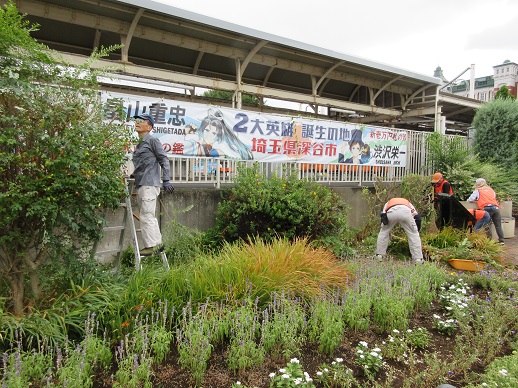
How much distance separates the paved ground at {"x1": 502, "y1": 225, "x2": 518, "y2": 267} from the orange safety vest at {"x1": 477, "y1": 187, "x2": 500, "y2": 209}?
0.98m

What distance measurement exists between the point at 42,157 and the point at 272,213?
11.2ft

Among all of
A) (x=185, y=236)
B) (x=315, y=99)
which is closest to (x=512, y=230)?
(x=315, y=99)

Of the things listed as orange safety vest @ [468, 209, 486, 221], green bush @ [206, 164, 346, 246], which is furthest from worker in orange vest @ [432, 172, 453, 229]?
green bush @ [206, 164, 346, 246]

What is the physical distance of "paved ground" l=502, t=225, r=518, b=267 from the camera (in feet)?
23.2

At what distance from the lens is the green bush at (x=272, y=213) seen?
578 centimetres

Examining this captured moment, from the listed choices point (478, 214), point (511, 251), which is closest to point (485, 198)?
point (478, 214)

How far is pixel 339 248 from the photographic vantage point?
20.2 ft

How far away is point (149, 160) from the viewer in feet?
16.4

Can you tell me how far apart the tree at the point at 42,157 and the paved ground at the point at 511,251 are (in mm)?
7064

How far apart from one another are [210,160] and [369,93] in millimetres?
10136

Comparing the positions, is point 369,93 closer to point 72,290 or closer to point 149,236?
point 149,236

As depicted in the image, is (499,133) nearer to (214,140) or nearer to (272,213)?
(214,140)

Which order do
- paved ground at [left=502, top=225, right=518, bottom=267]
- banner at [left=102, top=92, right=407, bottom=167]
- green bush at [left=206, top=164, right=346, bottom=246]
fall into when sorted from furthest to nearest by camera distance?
1. paved ground at [left=502, top=225, right=518, bottom=267]
2. banner at [left=102, top=92, right=407, bottom=167]
3. green bush at [left=206, top=164, right=346, bottom=246]

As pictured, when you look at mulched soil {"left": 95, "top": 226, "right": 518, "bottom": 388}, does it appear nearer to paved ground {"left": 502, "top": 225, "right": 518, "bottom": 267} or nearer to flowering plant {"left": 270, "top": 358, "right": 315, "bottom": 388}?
flowering plant {"left": 270, "top": 358, "right": 315, "bottom": 388}
